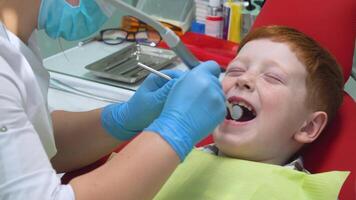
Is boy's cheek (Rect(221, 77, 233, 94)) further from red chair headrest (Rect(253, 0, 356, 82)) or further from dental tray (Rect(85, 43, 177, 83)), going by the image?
dental tray (Rect(85, 43, 177, 83))

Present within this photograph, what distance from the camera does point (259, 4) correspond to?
242 cm

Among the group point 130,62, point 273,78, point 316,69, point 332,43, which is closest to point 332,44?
point 332,43

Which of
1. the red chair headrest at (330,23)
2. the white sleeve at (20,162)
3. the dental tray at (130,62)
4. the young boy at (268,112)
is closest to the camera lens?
the white sleeve at (20,162)

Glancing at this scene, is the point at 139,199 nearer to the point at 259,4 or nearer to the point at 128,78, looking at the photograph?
the point at 128,78

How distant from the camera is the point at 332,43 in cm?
158

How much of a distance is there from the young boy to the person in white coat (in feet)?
0.60

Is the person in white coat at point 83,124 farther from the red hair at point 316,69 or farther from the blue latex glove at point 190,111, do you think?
the red hair at point 316,69

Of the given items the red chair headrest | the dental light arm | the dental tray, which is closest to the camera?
the dental light arm

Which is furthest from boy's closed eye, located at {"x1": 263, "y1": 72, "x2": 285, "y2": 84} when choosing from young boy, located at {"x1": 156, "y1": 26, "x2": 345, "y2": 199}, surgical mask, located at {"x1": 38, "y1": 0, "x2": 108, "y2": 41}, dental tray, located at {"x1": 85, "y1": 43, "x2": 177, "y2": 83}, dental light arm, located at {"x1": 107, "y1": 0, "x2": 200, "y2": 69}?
dental tray, located at {"x1": 85, "y1": 43, "x2": 177, "y2": 83}

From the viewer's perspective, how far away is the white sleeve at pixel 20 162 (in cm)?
84

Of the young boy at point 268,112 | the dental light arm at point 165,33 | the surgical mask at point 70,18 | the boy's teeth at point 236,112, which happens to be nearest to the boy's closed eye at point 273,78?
the young boy at point 268,112

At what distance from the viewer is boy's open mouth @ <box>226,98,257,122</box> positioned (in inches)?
50.9

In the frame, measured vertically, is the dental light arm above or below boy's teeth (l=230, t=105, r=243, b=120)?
above

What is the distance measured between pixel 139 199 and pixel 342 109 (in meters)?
0.82
